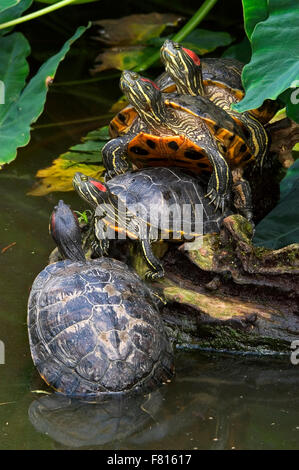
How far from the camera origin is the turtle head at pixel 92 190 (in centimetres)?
333

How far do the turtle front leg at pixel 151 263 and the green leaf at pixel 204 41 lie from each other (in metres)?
2.92

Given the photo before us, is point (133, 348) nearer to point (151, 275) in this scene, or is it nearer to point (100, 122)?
point (151, 275)

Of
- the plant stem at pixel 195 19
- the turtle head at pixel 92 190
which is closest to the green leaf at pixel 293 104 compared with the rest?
the turtle head at pixel 92 190

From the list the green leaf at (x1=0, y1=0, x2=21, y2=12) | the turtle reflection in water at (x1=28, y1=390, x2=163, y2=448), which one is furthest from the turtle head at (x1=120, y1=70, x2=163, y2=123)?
the turtle reflection in water at (x1=28, y1=390, x2=163, y2=448)

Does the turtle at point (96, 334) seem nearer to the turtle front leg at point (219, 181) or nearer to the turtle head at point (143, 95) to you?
the turtle front leg at point (219, 181)

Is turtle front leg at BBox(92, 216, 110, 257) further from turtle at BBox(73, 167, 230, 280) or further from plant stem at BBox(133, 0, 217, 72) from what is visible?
plant stem at BBox(133, 0, 217, 72)

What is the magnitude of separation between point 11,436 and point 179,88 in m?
2.20

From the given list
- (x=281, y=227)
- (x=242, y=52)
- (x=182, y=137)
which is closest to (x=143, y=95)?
(x=182, y=137)

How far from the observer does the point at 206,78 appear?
4.02 m

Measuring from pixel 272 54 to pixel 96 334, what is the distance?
4.68 ft

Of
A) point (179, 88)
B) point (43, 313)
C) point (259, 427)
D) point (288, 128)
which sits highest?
point (179, 88)

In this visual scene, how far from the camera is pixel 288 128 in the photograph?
3.96m

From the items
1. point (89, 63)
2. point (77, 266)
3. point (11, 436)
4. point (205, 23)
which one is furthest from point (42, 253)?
point (205, 23)

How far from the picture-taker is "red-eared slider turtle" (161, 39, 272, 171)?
3783 millimetres
